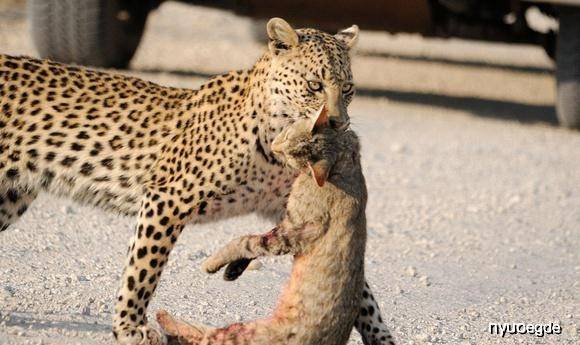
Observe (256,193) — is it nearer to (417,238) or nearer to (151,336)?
(151,336)

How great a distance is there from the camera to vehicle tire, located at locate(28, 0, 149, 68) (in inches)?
527

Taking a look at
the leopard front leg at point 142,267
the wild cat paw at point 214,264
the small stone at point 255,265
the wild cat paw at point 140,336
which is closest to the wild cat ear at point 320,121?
the wild cat paw at point 214,264

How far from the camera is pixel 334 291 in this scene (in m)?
5.45

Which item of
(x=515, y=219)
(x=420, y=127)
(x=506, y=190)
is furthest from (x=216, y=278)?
(x=420, y=127)

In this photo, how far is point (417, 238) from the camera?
8.91m

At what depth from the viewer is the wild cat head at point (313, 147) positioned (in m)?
5.51

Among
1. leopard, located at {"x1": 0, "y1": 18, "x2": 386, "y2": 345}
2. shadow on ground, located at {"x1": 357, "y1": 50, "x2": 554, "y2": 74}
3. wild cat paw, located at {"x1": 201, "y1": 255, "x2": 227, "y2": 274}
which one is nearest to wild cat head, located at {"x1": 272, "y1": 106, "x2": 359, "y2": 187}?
leopard, located at {"x1": 0, "y1": 18, "x2": 386, "y2": 345}

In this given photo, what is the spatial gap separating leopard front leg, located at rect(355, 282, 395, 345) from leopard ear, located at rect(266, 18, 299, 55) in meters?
1.22

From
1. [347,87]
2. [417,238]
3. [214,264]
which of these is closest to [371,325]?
[214,264]

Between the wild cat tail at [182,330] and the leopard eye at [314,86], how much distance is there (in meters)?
1.34

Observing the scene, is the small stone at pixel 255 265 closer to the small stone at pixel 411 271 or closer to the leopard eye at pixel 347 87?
the small stone at pixel 411 271

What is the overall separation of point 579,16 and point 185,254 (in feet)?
21.2

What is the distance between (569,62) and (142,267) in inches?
317

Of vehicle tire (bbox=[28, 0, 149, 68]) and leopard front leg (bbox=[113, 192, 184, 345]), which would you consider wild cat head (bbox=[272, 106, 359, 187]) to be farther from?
vehicle tire (bbox=[28, 0, 149, 68])
